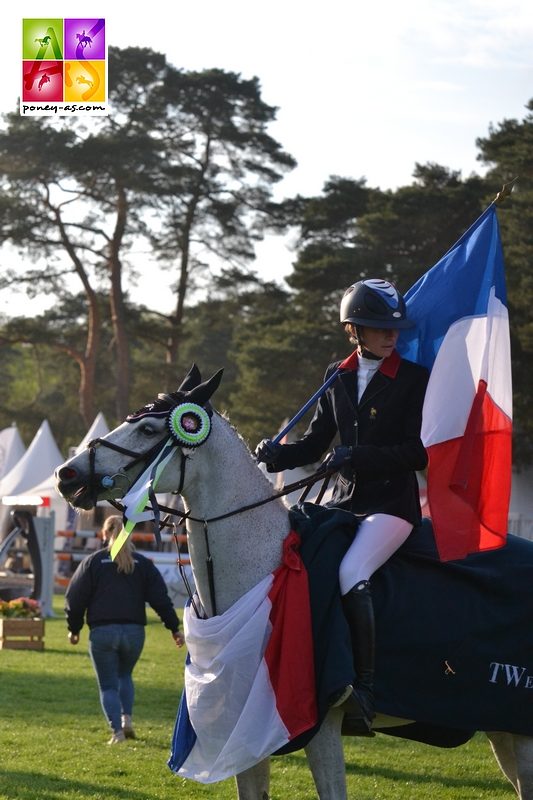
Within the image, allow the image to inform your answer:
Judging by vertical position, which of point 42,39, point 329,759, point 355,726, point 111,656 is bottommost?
point 111,656

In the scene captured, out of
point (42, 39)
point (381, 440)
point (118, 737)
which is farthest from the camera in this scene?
point (42, 39)

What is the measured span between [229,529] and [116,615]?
20.0ft

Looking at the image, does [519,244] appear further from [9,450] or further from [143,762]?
[143,762]

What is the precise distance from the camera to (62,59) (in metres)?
18.8

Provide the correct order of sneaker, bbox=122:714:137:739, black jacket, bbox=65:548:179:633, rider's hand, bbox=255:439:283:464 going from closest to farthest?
rider's hand, bbox=255:439:283:464
black jacket, bbox=65:548:179:633
sneaker, bbox=122:714:137:739

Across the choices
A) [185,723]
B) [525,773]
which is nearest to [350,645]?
[185,723]

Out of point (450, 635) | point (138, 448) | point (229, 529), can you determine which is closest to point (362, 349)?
point (229, 529)

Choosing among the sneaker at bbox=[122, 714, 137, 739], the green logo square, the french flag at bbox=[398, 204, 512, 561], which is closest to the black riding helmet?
the french flag at bbox=[398, 204, 512, 561]

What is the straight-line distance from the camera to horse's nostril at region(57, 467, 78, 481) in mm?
5977

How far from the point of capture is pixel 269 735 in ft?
19.7

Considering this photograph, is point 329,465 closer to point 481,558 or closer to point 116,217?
point 481,558

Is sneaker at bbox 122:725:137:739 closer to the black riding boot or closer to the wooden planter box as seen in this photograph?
the black riding boot

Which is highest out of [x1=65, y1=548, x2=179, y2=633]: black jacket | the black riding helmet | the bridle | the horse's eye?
the black riding helmet

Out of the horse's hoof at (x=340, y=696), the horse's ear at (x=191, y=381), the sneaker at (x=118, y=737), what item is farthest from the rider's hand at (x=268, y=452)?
the sneaker at (x=118, y=737)
